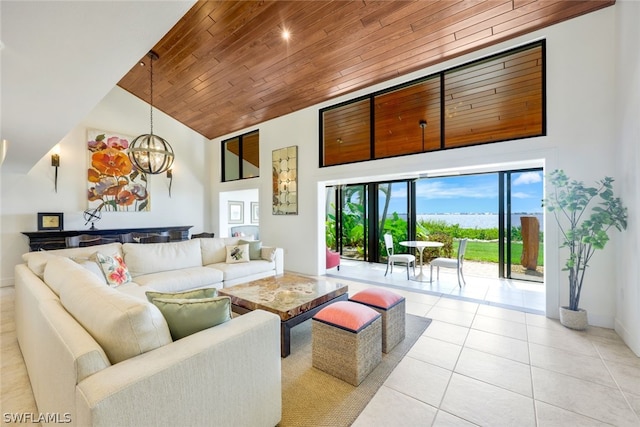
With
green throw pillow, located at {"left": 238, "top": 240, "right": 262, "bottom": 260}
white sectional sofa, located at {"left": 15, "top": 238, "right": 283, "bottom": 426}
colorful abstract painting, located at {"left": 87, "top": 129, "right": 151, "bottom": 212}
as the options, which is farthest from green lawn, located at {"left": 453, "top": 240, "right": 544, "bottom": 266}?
colorful abstract painting, located at {"left": 87, "top": 129, "right": 151, "bottom": 212}

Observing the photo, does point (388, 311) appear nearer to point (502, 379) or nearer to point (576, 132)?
point (502, 379)

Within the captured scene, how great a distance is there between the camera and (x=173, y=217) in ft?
23.9

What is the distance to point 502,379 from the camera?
2.19 meters

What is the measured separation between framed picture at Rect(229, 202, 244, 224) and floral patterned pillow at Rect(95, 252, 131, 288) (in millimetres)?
4935

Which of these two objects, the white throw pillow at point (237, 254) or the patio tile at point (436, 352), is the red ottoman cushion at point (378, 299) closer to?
the patio tile at point (436, 352)

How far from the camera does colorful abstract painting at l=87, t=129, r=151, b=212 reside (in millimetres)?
5984

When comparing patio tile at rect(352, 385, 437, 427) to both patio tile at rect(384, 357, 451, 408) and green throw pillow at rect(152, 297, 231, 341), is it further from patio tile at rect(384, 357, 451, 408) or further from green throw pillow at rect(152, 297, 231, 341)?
green throw pillow at rect(152, 297, 231, 341)

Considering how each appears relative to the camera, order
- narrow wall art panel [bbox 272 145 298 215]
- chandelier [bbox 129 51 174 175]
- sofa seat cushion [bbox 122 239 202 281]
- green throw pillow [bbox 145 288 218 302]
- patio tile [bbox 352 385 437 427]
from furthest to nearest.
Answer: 1. narrow wall art panel [bbox 272 145 298 215]
2. chandelier [bbox 129 51 174 175]
3. sofa seat cushion [bbox 122 239 202 281]
4. patio tile [bbox 352 385 437 427]
5. green throw pillow [bbox 145 288 218 302]

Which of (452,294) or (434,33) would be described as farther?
(452,294)

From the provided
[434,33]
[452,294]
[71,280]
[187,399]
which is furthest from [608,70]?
[71,280]

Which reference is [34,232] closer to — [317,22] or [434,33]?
[317,22]

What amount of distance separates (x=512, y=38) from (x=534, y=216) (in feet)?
11.0

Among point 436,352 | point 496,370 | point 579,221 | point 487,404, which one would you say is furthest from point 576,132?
point 487,404

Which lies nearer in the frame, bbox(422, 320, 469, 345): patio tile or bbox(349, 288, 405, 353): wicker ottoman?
bbox(349, 288, 405, 353): wicker ottoman
